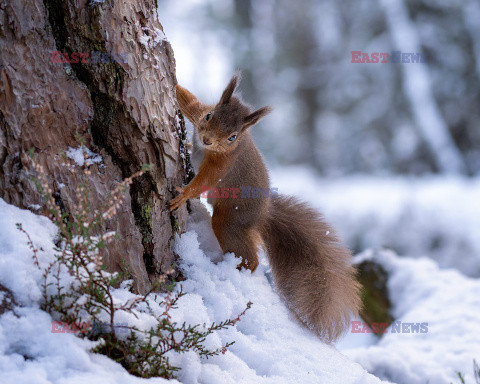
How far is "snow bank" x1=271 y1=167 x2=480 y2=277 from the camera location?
4.25 metres

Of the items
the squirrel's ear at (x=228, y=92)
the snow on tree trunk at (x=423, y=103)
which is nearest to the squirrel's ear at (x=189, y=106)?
the squirrel's ear at (x=228, y=92)

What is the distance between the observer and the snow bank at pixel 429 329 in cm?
191

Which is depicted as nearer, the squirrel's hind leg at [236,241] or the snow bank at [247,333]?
the snow bank at [247,333]

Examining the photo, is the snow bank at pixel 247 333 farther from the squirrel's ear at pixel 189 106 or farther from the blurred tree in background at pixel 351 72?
the blurred tree in background at pixel 351 72

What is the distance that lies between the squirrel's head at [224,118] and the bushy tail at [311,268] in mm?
389

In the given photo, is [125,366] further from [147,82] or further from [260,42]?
[260,42]

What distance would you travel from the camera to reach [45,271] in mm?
910

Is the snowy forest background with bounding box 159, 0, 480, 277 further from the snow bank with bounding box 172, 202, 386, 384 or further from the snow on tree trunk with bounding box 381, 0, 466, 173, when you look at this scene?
the snow bank with bounding box 172, 202, 386, 384

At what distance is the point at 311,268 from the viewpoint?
1.75 metres

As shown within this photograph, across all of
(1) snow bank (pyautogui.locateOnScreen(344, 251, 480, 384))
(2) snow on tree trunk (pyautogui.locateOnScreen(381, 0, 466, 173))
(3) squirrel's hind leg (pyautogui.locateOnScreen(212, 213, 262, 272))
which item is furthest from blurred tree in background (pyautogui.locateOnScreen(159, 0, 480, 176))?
(3) squirrel's hind leg (pyautogui.locateOnScreen(212, 213, 262, 272))

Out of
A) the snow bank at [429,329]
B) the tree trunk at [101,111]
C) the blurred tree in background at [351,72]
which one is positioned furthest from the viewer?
the blurred tree in background at [351,72]

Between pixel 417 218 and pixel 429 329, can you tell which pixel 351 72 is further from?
pixel 429 329

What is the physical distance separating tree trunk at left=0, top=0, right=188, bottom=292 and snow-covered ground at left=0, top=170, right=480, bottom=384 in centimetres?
13

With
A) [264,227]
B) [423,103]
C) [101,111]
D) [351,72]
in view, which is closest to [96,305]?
[101,111]
